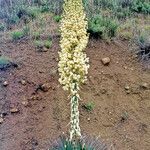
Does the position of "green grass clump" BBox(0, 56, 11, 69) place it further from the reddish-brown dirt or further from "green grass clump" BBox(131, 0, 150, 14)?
"green grass clump" BBox(131, 0, 150, 14)

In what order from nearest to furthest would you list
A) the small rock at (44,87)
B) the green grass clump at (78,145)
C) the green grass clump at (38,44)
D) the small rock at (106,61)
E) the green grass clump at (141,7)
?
the green grass clump at (78,145) → the small rock at (44,87) → the small rock at (106,61) → the green grass clump at (38,44) → the green grass clump at (141,7)

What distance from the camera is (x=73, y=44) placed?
669cm

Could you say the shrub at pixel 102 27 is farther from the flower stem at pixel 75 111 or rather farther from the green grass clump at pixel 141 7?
the flower stem at pixel 75 111

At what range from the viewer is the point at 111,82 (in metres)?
9.53

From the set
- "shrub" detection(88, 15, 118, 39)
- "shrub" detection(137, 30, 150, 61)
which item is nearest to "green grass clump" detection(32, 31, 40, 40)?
"shrub" detection(88, 15, 118, 39)

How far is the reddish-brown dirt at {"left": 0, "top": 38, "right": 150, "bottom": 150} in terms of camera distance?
8711 mm

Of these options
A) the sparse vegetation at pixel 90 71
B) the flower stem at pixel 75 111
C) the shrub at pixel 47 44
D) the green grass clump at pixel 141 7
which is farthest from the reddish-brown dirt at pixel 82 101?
the green grass clump at pixel 141 7

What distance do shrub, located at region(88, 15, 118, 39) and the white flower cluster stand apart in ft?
11.7

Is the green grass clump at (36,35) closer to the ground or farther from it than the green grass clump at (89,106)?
farther from it

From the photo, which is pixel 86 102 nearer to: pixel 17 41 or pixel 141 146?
pixel 141 146

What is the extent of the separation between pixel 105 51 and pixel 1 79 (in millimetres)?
2073

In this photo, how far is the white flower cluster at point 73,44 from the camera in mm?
6578

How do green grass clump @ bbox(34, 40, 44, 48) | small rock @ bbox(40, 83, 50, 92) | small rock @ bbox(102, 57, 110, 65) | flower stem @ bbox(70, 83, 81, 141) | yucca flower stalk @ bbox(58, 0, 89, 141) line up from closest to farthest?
yucca flower stalk @ bbox(58, 0, 89, 141) < flower stem @ bbox(70, 83, 81, 141) < small rock @ bbox(40, 83, 50, 92) < small rock @ bbox(102, 57, 110, 65) < green grass clump @ bbox(34, 40, 44, 48)

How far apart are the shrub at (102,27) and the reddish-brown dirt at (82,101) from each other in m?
0.29
